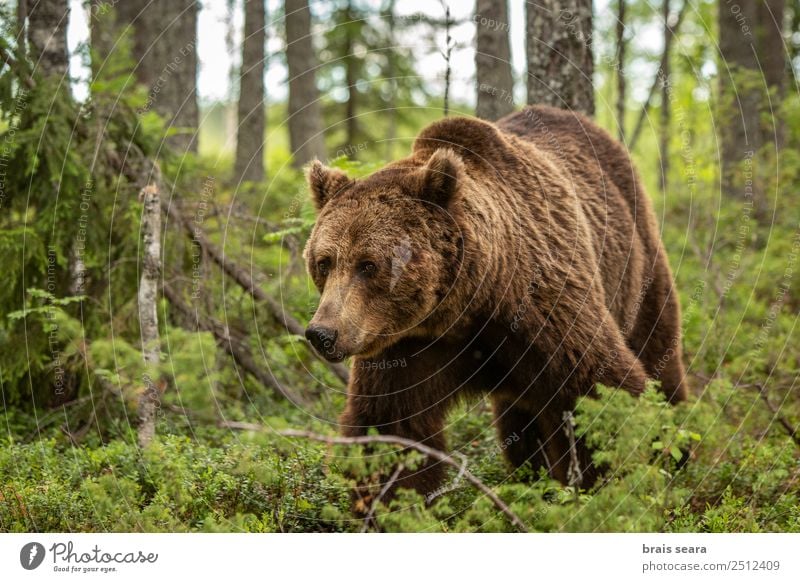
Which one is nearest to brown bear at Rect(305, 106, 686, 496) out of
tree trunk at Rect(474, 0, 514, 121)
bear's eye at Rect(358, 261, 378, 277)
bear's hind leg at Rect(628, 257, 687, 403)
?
bear's eye at Rect(358, 261, 378, 277)

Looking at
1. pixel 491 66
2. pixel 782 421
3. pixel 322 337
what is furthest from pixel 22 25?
pixel 782 421

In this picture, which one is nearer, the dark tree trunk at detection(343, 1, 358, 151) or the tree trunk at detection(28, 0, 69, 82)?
the tree trunk at detection(28, 0, 69, 82)

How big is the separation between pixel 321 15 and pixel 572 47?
13603mm

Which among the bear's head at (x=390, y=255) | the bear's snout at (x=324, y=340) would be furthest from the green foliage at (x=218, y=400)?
the bear's head at (x=390, y=255)

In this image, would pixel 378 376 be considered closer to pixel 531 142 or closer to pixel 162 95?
pixel 531 142

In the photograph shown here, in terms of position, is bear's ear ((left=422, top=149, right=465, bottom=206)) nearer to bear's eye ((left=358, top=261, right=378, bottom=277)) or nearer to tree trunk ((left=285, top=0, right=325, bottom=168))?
bear's eye ((left=358, top=261, right=378, bottom=277))

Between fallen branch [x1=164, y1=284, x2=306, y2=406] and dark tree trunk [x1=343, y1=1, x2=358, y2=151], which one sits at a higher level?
dark tree trunk [x1=343, y1=1, x2=358, y2=151]

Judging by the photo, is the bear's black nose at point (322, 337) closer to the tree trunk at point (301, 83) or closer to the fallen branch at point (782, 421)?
the fallen branch at point (782, 421)

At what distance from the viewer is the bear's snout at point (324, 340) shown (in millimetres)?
4945

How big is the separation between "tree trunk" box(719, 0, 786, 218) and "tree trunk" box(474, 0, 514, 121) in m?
4.94

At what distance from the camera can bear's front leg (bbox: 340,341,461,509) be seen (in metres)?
5.74

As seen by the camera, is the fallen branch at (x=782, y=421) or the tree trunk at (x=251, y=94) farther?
the tree trunk at (x=251, y=94)

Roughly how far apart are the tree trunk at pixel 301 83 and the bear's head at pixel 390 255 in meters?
11.7
